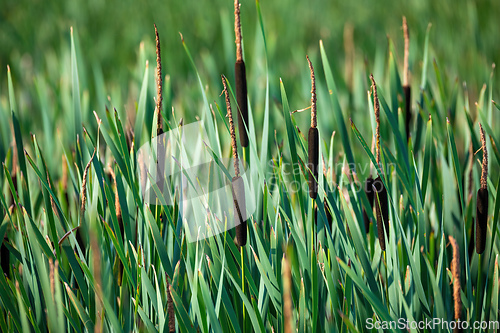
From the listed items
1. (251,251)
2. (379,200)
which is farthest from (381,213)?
(251,251)

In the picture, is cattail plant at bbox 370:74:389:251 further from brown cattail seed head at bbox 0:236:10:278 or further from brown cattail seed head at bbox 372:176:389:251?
brown cattail seed head at bbox 0:236:10:278

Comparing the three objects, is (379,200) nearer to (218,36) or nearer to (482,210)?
(482,210)

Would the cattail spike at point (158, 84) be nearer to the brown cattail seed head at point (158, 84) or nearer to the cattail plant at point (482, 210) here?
the brown cattail seed head at point (158, 84)

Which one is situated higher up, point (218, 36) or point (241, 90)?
point (218, 36)

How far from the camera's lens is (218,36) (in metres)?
1.93

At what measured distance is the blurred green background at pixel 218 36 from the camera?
4.61 feet

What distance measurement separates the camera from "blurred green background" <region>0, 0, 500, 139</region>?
1406mm

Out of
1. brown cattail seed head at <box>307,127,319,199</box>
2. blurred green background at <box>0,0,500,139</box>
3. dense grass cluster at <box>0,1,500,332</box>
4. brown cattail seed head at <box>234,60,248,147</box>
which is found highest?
blurred green background at <box>0,0,500,139</box>

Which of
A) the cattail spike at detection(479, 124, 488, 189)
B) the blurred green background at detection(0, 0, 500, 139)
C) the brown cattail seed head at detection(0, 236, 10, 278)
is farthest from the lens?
the blurred green background at detection(0, 0, 500, 139)

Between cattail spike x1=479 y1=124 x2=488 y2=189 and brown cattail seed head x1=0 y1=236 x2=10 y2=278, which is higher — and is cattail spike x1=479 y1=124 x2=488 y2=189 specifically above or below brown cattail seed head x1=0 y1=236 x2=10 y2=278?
above

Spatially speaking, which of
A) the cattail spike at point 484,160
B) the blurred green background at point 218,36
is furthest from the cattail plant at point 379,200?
the blurred green background at point 218,36

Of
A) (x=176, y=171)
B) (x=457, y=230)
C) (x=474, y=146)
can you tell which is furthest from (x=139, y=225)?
(x=474, y=146)

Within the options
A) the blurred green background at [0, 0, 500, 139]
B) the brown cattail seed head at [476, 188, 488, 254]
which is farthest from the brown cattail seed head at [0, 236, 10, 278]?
the blurred green background at [0, 0, 500, 139]

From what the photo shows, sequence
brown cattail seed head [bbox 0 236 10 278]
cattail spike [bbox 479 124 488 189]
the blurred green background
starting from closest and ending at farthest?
cattail spike [bbox 479 124 488 189]
brown cattail seed head [bbox 0 236 10 278]
the blurred green background
